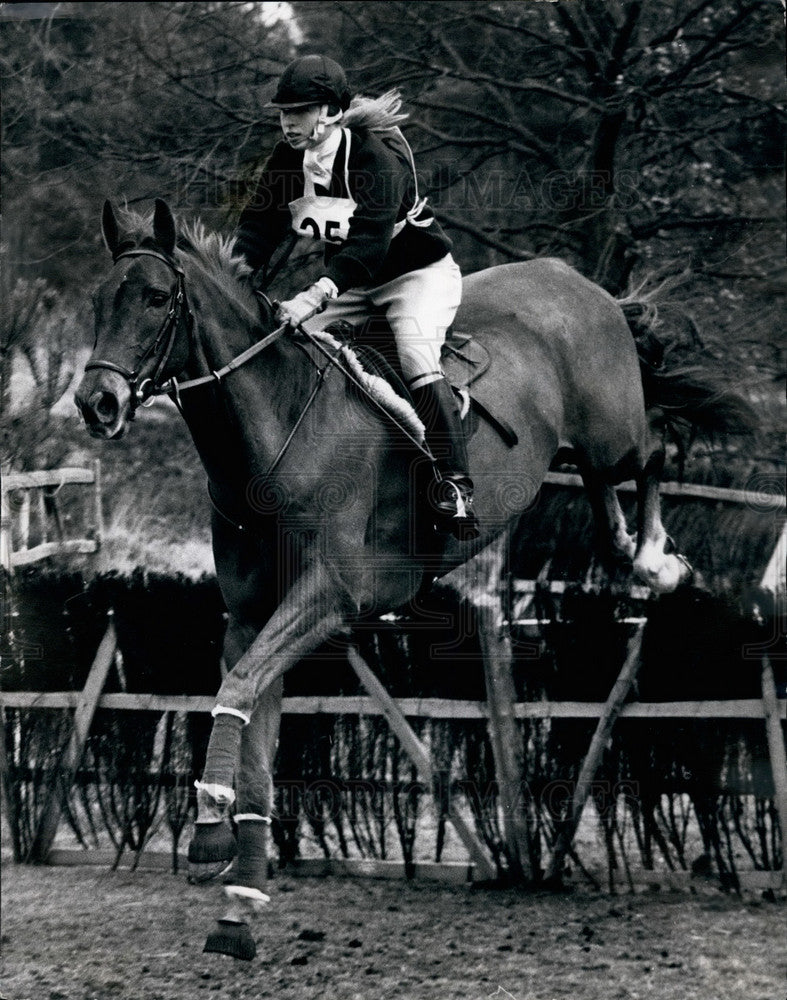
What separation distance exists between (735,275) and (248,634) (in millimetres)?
3610

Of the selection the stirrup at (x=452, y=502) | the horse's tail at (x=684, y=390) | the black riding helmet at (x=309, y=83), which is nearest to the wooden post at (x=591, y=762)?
the horse's tail at (x=684, y=390)

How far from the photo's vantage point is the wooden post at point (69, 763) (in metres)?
6.69

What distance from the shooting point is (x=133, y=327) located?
171 inches

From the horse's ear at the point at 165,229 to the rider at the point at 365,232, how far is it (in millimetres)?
502

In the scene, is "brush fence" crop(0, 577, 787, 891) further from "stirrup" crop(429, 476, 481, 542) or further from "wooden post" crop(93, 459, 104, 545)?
"stirrup" crop(429, 476, 481, 542)

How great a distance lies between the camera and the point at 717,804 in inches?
258

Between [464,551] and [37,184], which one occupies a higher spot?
[37,184]

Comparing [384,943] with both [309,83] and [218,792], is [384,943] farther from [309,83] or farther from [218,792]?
[309,83]

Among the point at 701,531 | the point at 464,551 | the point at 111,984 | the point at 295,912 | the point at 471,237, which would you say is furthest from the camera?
the point at 471,237

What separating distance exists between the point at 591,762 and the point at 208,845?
2811mm

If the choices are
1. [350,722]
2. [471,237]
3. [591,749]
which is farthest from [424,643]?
[471,237]

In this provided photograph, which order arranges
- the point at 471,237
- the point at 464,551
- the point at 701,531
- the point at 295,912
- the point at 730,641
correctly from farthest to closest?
1. the point at 471,237
2. the point at 701,531
3. the point at 730,641
4. the point at 295,912
5. the point at 464,551

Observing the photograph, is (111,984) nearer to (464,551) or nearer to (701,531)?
(464,551)

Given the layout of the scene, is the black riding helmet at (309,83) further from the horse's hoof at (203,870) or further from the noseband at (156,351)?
the horse's hoof at (203,870)
